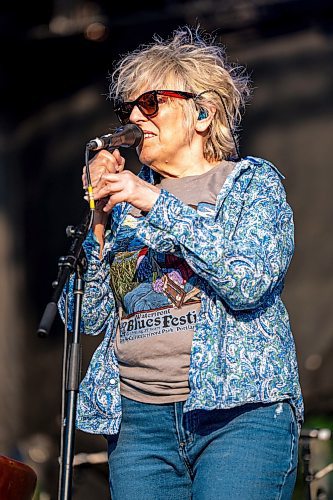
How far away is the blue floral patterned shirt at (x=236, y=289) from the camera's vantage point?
7.74 ft

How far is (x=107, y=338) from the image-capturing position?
270cm

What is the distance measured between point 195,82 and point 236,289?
0.69 metres

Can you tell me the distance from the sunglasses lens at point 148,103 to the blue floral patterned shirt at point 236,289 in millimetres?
296

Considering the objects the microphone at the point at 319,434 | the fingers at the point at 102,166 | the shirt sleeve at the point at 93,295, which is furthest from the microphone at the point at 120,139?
the microphone at the point at 319,434

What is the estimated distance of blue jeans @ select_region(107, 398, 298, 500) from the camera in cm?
235

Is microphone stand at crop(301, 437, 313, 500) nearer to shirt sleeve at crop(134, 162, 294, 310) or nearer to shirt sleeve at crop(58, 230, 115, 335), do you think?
shirt sleeve at crop(58, 230, 115, 335)

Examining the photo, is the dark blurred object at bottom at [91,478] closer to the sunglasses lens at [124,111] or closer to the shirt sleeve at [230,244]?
the sunglasses lens at [124,111]

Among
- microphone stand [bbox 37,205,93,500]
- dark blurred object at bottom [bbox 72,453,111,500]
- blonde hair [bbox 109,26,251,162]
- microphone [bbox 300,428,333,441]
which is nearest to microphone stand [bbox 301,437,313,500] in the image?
microphone [bbox 300,428,333,441]

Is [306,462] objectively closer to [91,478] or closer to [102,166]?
[91,478]

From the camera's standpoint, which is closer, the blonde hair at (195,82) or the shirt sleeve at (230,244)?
the shirt sleeve at (230,244)

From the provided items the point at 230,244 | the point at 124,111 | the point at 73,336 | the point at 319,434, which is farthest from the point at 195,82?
the point at 319,434

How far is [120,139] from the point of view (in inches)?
101

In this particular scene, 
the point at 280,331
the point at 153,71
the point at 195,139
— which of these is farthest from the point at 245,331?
the point at 153,71

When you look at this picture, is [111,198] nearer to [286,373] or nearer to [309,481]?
[286,373]
